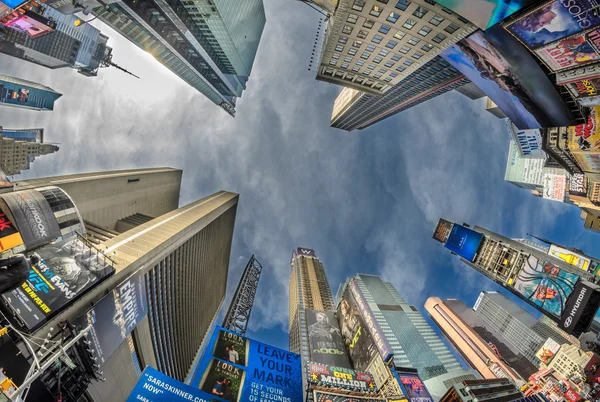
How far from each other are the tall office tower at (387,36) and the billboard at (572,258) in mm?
41157

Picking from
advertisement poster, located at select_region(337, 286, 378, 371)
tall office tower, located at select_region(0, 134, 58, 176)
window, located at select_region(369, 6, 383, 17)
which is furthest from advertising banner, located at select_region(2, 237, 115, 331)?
→ tall office tower, located at select_region(0, 134, 58, 176)

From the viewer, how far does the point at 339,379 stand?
26891 millimetres

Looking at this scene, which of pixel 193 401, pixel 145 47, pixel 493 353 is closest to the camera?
pixel 193 401

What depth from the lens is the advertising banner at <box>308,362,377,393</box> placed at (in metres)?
24.8

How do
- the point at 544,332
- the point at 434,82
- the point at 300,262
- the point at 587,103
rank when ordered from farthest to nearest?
the point at 300,262 < the point at 544,332 < the point at 434,82 < the point at 587,103

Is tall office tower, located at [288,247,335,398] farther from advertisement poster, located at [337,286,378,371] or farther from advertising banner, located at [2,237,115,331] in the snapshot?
advertising banner, located at [2,237,115,331]

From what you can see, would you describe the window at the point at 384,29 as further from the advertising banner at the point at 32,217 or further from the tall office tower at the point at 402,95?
the advertising banner at the point at 32,217

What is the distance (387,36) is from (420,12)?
6.56m

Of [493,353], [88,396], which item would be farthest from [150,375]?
[493,353]

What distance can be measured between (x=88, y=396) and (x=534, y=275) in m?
61.3

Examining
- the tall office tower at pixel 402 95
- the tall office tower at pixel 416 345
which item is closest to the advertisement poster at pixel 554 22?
the tall office tower at pixel 402 95

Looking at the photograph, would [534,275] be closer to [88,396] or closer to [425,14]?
[425,14]

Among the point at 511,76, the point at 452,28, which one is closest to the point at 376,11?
the point at 452,28

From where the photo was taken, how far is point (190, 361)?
88812 mm
